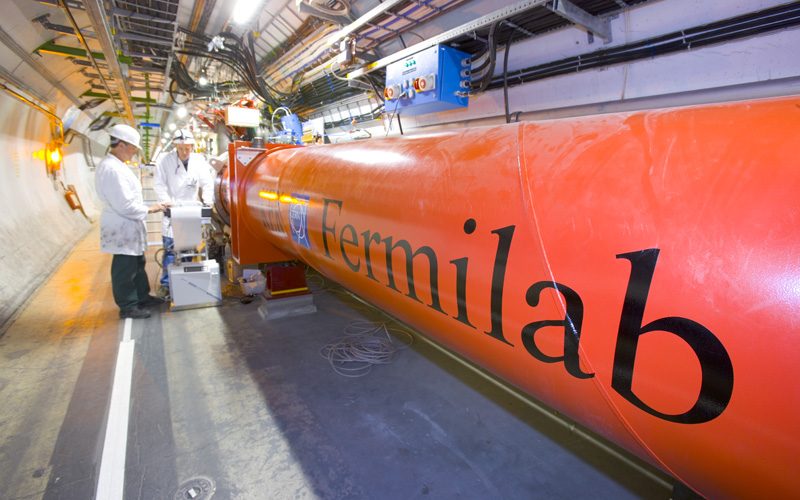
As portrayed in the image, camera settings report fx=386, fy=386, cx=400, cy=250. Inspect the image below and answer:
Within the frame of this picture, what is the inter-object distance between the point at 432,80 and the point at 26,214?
5566 millimetres

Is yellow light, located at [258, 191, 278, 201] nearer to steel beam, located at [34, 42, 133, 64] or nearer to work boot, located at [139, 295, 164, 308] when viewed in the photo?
work boot, located at [139, 295, 164, 308]

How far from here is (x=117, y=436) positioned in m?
1.90

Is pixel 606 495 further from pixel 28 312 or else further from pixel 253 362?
pixel 28 312

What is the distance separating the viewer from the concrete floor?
5.42 ft

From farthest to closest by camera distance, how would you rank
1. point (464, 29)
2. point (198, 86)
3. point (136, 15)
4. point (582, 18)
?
point (198, 86), point (136, 15), point (464, 29), point (582, 18)

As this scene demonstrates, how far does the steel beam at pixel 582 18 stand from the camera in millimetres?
1918

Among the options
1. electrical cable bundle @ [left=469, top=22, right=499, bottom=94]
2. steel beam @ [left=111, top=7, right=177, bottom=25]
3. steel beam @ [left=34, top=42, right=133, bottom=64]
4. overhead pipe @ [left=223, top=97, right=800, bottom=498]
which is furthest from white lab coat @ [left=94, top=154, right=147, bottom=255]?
overhead pipe @ [left=223, top=97, right=800, bottom=498]

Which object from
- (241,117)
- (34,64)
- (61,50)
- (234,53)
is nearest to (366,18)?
(241,117)

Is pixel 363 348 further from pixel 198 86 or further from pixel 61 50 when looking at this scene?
pixel 198 86

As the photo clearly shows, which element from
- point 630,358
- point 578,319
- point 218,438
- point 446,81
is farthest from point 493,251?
point 446,81

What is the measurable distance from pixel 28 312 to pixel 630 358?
4725 mm

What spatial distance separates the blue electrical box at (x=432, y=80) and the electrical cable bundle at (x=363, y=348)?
181cm

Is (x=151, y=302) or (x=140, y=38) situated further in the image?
(x=140, y=38)

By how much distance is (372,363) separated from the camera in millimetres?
2648
